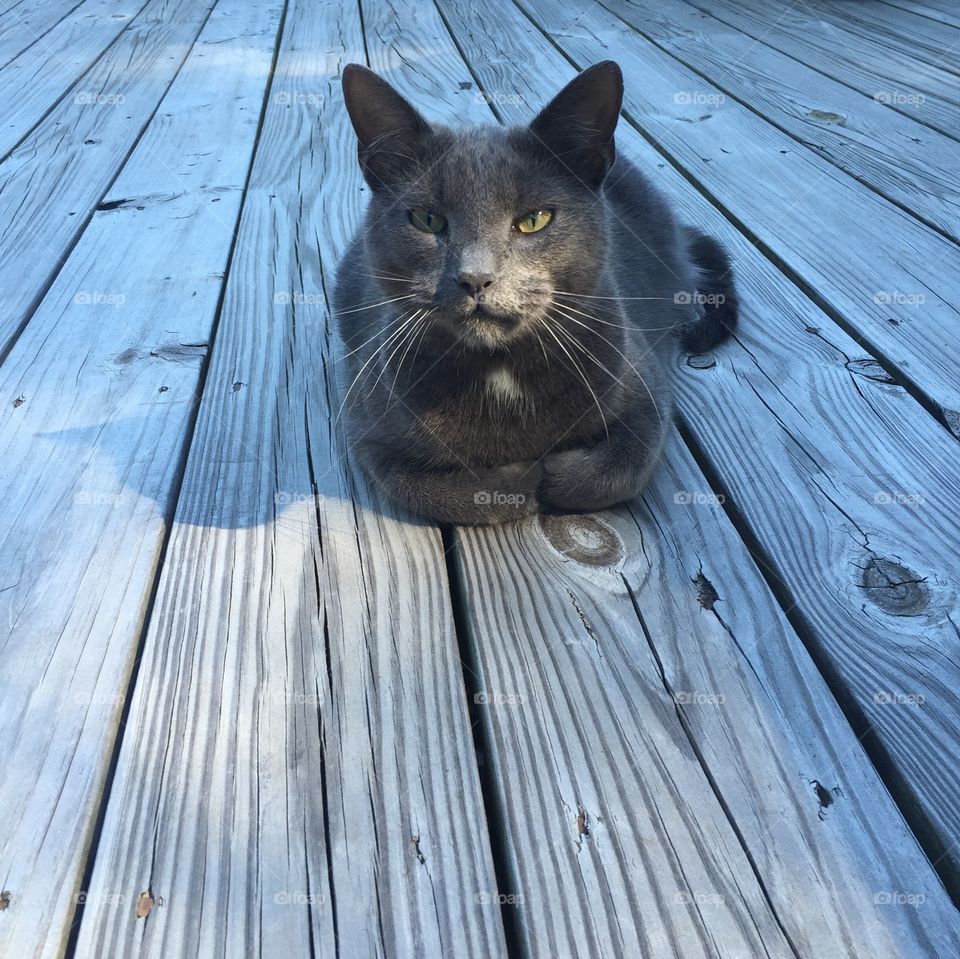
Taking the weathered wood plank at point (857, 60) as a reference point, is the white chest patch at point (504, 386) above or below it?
below

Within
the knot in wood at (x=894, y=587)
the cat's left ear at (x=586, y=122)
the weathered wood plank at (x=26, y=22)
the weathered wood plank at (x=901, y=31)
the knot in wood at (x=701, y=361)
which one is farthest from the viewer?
the weathered wood plank at (x=26, y=22)

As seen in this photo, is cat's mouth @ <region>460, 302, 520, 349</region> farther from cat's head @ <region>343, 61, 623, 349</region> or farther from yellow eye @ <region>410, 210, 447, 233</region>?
yellow eye @ <region>410, 210, 447, 233</region>

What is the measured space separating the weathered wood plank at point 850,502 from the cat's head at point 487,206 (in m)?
0.51

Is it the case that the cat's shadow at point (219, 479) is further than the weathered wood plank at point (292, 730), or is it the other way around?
the cat's shadow at point (219, 479)

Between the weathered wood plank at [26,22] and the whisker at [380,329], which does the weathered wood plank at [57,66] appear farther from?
the whisker at [380,329]

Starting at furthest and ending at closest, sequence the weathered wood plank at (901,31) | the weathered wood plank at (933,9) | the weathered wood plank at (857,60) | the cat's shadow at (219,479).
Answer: the weathered wood plank at (933,9) < the weathered wood plank at (901,31) < the weathered wood plank at (857,60) < the cat's shadow at (219,479)

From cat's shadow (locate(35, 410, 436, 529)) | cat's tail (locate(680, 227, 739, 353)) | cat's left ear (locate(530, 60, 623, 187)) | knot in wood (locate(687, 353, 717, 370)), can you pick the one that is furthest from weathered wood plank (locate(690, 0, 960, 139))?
cat's shadow (locate(35, 410, 436, 529))

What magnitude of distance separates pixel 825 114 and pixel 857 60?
67cm

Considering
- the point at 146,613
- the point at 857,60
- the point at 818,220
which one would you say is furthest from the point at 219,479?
the point at 857,60

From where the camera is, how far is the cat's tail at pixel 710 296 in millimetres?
2041

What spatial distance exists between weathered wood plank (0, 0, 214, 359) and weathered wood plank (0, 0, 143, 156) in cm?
6


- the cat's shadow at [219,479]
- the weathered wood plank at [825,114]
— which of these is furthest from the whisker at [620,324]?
the weathered wood plank at [825,114]

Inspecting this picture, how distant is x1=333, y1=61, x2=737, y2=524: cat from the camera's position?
1.44 metres

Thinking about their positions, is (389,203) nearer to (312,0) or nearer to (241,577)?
(241,577)
